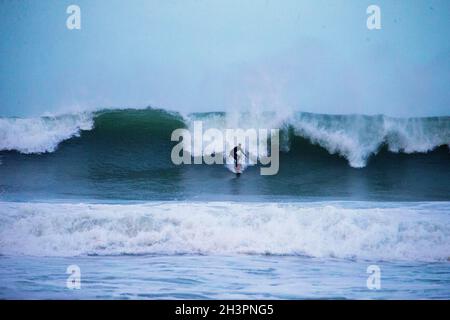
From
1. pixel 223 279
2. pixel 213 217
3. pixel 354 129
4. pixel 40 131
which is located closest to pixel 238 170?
pixel 213 217

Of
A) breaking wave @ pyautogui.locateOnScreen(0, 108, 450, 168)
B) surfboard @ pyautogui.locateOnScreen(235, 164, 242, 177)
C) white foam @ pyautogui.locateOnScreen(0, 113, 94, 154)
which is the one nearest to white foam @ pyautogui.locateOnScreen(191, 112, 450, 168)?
breaking wave @ pyautogui.locateOnScreen(0, 108, 450, 168)

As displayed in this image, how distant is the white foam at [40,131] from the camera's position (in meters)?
3.30

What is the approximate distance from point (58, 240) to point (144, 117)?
97 cm

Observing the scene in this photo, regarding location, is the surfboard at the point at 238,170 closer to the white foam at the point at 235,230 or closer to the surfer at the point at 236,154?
the surfer at the point at 236,154

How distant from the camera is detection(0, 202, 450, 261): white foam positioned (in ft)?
10.0

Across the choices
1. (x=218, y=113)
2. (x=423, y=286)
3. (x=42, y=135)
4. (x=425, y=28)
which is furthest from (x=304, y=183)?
(x=42, y=135)

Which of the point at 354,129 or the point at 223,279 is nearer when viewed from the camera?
the point at 223,279

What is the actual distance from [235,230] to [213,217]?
15cm

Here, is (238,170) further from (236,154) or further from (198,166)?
(198,166)

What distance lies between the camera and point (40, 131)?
3654mm

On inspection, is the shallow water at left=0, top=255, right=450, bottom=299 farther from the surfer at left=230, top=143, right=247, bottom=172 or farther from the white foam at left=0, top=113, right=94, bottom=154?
the white foam at left=0, top=113, right=94, bottom=154

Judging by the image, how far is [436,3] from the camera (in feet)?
10.1

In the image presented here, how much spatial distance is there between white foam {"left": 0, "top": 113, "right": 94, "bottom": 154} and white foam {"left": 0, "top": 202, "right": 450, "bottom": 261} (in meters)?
0.46
